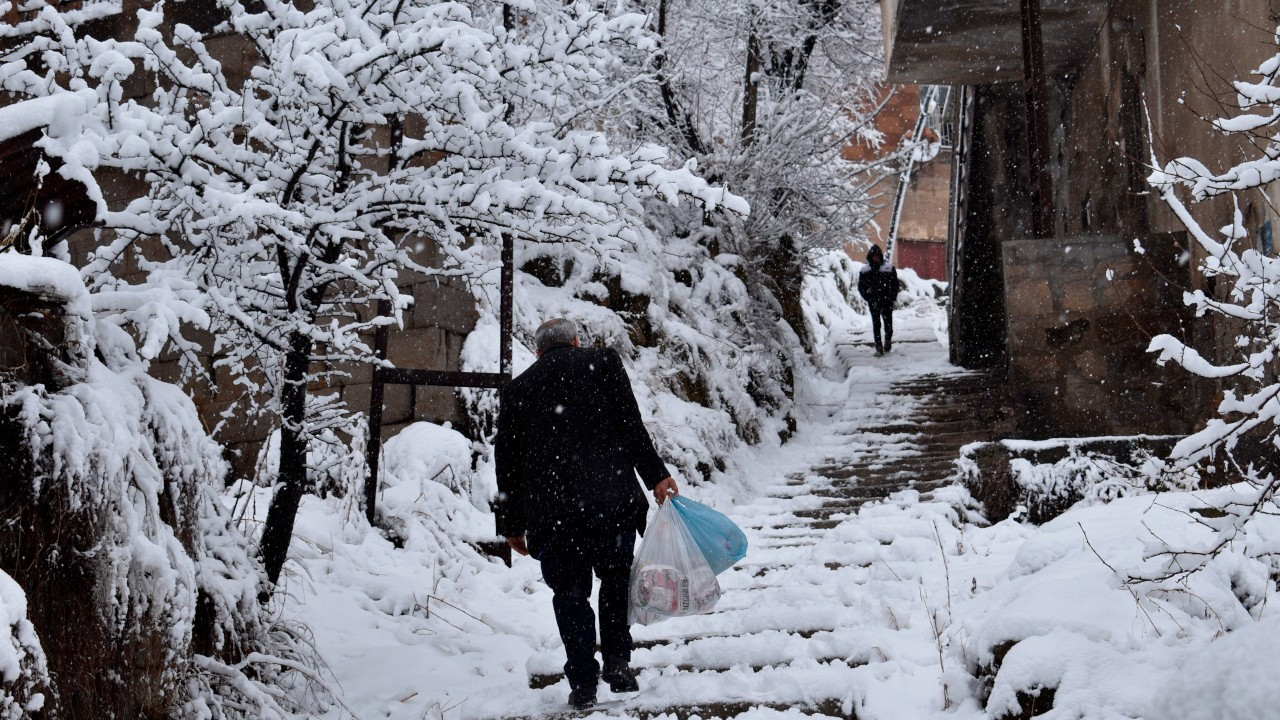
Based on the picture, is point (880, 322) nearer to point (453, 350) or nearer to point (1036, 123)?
point (1036, 123)

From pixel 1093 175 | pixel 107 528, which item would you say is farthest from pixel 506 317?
pixel 1093 175

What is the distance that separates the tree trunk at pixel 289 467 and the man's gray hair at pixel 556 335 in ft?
3.08

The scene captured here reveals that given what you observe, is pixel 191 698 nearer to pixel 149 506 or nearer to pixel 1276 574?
pixel 149 506

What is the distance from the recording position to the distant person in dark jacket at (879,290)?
1552 cm

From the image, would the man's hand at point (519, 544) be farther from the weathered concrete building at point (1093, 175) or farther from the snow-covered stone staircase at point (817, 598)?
the weathered concrete building at point (1093, 175)

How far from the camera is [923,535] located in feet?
19.8

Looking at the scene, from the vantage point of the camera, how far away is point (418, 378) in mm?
6098

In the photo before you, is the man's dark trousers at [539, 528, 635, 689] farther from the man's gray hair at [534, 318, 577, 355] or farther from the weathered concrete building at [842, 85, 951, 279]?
the weathered concrete building at [842, 85, 951, 279]

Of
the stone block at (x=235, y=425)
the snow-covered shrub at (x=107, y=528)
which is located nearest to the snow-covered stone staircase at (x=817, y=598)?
the snow-covered shrub at (x=107, y=528)

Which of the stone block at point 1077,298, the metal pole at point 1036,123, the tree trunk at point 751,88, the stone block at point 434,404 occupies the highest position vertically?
the tree trunk at point 751,88

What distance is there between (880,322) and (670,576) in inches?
510

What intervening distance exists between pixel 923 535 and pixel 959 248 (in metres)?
8.74

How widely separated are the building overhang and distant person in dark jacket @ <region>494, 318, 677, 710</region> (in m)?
7.47

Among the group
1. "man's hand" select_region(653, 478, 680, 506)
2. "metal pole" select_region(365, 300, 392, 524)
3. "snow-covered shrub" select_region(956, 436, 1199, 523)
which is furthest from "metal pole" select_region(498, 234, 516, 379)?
"snow-covered shrub" select_region(956, 436, 1199, 523)
